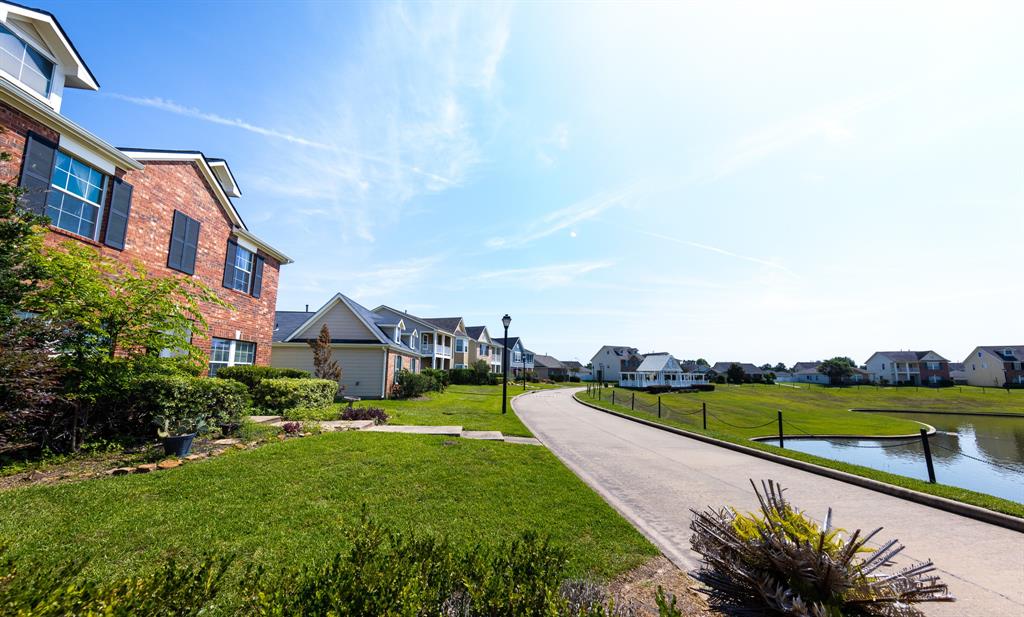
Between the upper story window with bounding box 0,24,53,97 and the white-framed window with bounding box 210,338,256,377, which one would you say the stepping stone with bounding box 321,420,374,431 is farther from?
the upper story window with bounding box 0,24,53,97

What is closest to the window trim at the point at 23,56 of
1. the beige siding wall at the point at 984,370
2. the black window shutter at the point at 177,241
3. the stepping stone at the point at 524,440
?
the black window shutter at the point at 177,241

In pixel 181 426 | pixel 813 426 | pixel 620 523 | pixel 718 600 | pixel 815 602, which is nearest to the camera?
pixel 815 602

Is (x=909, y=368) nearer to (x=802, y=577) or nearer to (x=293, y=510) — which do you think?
(x=802, y=577)

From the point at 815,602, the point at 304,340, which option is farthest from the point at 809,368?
the point at 815,602

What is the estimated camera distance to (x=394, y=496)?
6.17 metres

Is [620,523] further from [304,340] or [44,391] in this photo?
[304,340]

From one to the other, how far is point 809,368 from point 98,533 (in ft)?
439

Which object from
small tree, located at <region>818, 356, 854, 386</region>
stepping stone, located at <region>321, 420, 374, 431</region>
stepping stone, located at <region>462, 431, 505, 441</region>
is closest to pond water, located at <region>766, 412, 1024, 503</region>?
stepping stone, located at <region>462, 431, 505, 441</region>

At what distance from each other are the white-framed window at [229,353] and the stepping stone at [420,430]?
7.41 meters

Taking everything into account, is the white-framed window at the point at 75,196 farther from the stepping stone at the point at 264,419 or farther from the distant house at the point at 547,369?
the distant house at the point at 547,369

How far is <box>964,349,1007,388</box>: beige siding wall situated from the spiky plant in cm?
10784

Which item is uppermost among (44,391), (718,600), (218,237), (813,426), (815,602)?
(218,237)

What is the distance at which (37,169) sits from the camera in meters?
9.08

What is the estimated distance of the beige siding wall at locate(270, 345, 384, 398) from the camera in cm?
2334
